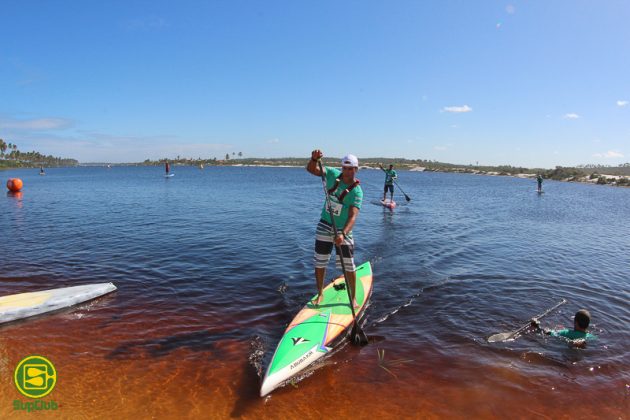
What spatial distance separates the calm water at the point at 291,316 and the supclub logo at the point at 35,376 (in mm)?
145

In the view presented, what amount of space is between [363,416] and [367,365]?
4.33ft

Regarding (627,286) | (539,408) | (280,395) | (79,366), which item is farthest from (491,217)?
(79,366)

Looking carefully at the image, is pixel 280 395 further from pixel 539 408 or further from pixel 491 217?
pixel 491 217

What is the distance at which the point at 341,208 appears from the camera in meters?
7.55

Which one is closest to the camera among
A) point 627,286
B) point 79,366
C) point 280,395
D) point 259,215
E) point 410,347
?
point 280,395

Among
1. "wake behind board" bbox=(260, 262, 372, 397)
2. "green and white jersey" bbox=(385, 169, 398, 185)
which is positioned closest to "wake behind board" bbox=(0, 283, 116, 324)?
"wake behind board" bbox=(260, 262, 372, 397)

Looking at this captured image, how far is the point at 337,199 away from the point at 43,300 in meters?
7.27

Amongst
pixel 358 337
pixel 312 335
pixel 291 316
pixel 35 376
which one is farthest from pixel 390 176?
pixel 35 376

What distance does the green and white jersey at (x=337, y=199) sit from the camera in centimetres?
741

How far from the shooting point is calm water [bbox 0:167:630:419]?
565 centimetres

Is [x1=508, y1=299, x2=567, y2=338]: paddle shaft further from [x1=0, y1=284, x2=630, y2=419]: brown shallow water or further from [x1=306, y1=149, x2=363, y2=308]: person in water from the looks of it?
[x1=306, y1=149, x2=363, y2=308]: person in water

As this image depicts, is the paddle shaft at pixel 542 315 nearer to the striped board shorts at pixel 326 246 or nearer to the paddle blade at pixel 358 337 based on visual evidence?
the paddle blade at pixel 358 337

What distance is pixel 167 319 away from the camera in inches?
326

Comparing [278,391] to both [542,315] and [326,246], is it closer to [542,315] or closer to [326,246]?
[326,246]
